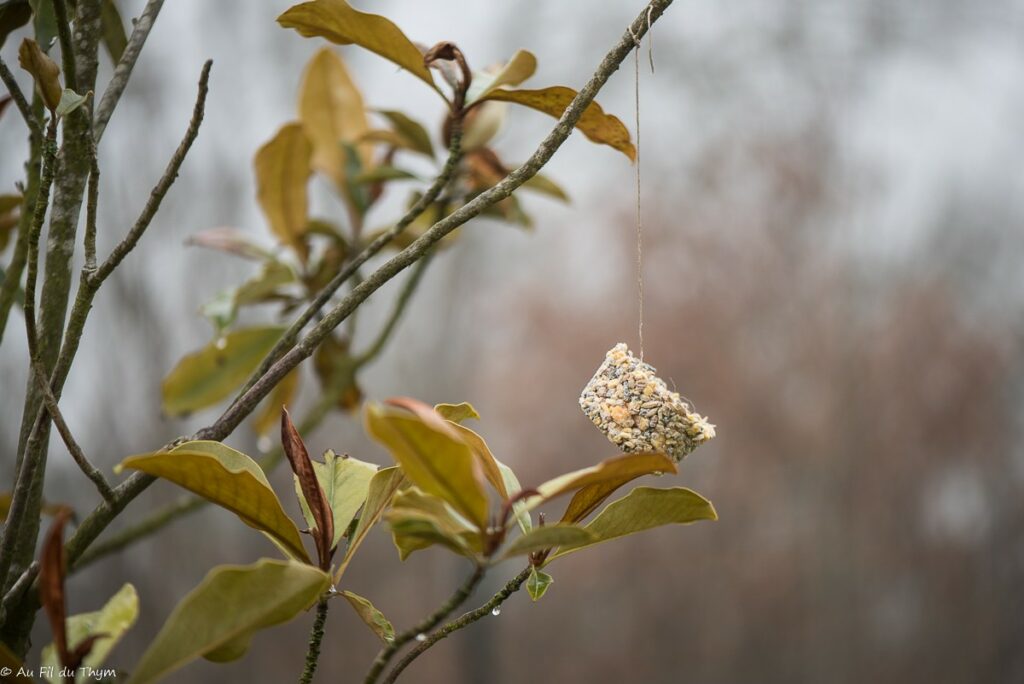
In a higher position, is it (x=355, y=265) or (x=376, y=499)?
(x=355, y=265)

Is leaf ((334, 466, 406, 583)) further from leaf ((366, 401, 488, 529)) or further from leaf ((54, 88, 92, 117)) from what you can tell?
leaf ((54, 88, 92, 117))

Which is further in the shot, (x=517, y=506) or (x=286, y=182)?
(x=286, y=182)

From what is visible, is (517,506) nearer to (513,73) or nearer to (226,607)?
(226,607)

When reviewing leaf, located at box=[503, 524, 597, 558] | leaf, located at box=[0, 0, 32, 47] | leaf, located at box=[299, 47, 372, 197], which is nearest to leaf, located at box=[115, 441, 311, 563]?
leaf, located at box=[503, 524, 597, 558]

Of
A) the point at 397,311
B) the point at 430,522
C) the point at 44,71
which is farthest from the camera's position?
the point at 397,311

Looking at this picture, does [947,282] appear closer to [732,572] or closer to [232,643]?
[732,572]

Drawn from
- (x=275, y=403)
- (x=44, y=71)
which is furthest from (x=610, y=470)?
(x=275, y=403)

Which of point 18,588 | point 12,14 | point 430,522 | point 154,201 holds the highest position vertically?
point 12,14
